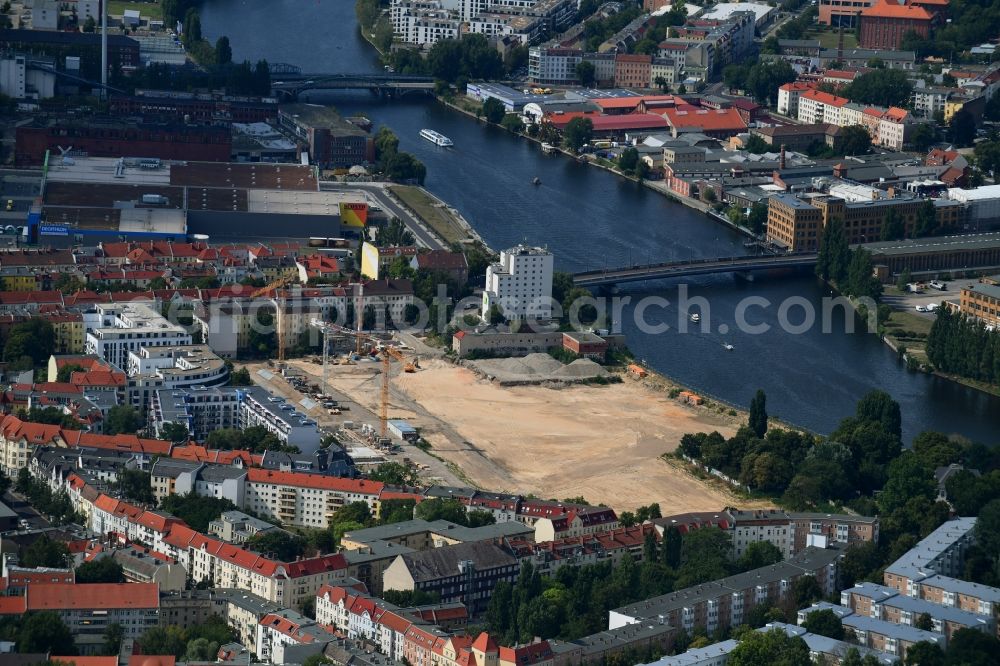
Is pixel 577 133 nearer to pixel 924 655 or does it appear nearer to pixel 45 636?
pixel 924 655

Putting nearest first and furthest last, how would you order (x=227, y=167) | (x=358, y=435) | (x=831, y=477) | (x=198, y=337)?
1. (x=831, y=477)
2. (x=358, y=435)
3. (x=198, y=337)
4. (x=227, y=167)

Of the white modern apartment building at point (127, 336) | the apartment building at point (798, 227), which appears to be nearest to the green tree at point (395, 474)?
the white modern apartment building at point (127, 336)

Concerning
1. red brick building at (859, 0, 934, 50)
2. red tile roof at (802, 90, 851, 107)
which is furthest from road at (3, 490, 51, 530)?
red brick building at (859, 0, 934, 50)

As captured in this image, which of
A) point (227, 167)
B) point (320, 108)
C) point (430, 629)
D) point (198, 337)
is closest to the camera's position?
point (430, 629)

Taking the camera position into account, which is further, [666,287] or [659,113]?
[659,113]

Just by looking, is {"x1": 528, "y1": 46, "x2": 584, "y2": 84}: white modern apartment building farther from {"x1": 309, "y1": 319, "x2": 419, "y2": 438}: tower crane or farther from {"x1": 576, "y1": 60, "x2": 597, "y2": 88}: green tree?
{"x1": 309, "y1": 319, "x2": 419, "y2": 438}: tower crane

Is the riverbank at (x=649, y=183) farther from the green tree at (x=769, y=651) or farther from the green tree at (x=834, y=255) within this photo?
the green tree at (x=769, y=651)

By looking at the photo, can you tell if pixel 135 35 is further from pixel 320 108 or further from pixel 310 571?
pixel 310 571

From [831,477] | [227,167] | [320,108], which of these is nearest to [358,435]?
[831,477]
